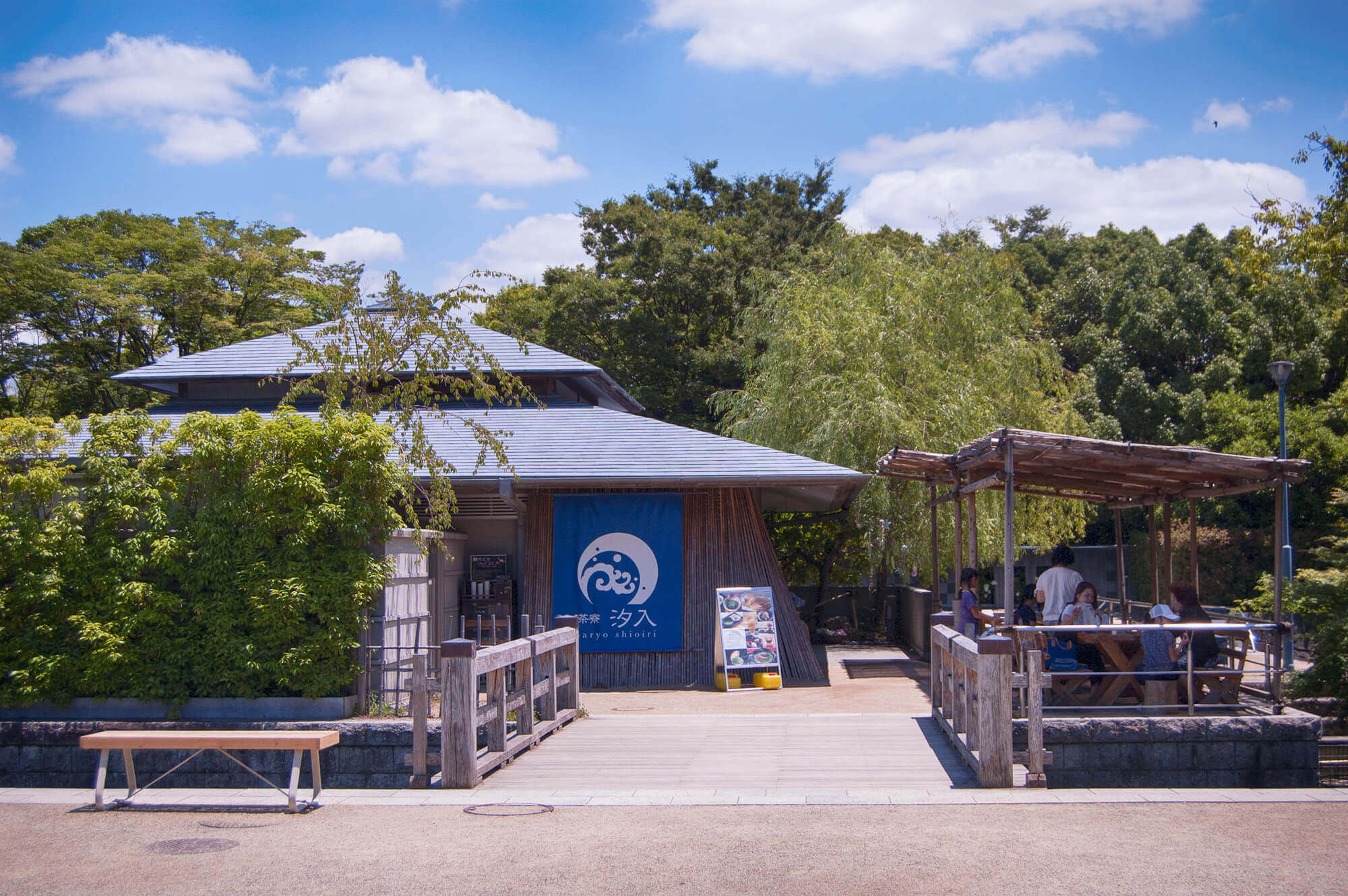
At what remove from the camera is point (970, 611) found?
13414 millimetres

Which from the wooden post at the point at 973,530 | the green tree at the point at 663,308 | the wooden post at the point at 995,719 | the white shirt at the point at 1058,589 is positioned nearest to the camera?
the wooden post at the point at 995,719

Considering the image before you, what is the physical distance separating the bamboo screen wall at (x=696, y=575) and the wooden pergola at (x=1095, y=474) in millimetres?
2099

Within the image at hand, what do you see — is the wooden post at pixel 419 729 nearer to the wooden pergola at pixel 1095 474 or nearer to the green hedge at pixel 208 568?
the green hedge at pixel 208 568

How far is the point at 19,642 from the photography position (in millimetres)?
9961

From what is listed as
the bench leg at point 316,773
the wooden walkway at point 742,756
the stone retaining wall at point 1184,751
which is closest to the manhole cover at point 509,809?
the wooden walkway at point 742,756

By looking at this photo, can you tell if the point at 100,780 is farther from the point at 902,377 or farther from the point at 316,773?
the point at 902,377

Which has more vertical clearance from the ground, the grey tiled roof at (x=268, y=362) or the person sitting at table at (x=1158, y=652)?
the grey tiled roof at (x=268, y=362)

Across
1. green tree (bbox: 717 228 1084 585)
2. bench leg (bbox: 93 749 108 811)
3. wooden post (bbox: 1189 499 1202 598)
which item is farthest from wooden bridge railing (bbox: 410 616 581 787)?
green tree (bbox: 717 228 1084 585)

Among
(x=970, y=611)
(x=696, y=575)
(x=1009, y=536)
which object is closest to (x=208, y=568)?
(x=696, y=575)

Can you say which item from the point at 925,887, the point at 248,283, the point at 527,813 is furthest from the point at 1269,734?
the point at 248,283

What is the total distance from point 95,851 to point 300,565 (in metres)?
3.50

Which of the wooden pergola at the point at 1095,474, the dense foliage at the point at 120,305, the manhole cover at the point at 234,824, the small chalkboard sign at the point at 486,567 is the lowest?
the manhole cover at the point at 234,824

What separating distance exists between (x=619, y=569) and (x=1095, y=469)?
646cm

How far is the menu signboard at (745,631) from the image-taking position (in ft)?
47.7
